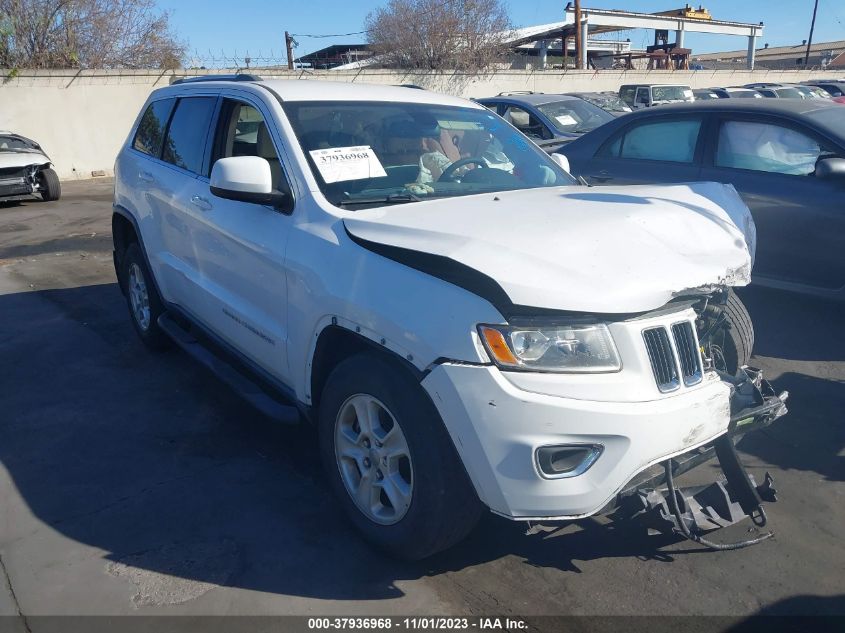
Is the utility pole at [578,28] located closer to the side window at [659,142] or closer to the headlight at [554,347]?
the side window at [659,142]

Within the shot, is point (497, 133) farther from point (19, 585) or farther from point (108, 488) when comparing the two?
point (19, 585)

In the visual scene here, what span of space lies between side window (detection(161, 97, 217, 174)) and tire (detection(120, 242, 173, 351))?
907 mm

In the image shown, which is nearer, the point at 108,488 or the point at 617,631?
the point at 617,631

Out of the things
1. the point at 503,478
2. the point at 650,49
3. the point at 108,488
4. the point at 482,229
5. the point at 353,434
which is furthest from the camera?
the point at 650,49

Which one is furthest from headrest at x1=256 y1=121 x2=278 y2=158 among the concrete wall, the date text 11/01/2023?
the concrete wall

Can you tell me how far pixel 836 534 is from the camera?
3.25 m

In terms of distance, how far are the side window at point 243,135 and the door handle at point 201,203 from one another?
0.82 feet

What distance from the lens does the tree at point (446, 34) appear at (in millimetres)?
36000

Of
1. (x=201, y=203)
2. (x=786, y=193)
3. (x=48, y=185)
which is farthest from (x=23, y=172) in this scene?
(x=786, y=193)

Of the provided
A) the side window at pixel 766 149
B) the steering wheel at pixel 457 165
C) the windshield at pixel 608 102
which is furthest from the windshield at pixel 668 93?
the steering wheel at pixel 457 165

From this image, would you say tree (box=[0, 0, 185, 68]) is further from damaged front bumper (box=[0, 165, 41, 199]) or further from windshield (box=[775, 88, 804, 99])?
windshield (box=[775, 88, 804, 99])

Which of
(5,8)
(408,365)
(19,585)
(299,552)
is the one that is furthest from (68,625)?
(5,8)

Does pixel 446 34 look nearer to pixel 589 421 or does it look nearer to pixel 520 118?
pixel 520 118

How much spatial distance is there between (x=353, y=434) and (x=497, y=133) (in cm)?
221
